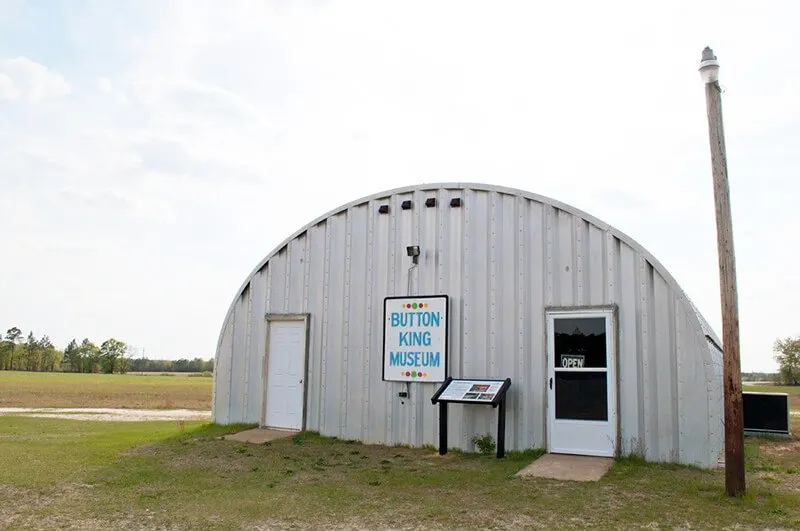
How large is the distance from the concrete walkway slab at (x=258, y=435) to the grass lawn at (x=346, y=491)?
2.01 ft

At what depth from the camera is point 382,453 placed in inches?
397

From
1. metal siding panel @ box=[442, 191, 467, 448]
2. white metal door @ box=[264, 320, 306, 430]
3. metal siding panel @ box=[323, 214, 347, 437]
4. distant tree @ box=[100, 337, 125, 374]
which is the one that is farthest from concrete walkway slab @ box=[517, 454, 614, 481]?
distant tree @ box=[100, 337, 125, 374]

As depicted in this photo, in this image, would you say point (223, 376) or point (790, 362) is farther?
point (790, 362)

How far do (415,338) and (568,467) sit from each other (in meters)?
3.50

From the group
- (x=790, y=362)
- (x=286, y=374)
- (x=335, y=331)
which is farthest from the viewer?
(x=790, y=362)

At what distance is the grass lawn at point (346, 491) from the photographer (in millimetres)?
5969

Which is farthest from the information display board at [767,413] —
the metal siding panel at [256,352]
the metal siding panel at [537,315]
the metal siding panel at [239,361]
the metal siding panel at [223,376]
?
the metal siding panel at [223,376]

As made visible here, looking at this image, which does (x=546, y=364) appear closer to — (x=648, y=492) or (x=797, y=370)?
(x=648, y=492)

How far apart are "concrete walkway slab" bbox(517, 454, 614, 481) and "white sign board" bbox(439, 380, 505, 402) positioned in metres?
1.16

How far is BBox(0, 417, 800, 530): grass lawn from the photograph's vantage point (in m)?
5.97

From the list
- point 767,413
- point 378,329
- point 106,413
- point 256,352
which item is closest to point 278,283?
point 256,352

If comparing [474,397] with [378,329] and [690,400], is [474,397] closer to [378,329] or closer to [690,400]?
[378,329]

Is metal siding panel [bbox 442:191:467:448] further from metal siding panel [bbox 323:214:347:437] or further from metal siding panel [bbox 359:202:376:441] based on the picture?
metal siding panel [bbox 323:214:347:437]

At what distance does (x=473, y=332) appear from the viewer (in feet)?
34.2
